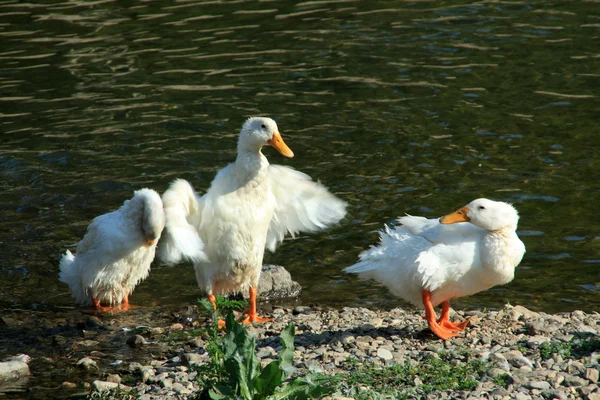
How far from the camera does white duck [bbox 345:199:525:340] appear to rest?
22.2 feet

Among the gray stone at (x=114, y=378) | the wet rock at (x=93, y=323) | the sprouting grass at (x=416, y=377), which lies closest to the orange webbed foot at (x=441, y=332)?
the sprouting grass at (x=416, y=377)

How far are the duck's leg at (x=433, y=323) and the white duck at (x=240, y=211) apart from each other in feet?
5.01

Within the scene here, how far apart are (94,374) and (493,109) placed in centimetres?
814

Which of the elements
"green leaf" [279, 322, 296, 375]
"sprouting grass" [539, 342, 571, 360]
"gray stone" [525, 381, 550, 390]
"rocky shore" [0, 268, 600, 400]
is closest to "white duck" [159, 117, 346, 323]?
"rocky shore" [0, 268, 600, 400]

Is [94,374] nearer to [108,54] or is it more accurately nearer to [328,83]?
[328,83]

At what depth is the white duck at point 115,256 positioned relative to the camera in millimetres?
8133

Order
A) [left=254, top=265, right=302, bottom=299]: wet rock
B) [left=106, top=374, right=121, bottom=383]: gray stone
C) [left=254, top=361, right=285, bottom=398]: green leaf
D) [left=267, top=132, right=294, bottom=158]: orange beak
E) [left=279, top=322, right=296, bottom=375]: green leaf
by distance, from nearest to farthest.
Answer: [left=254, top=361, right=285, bottom=398]: green leaf → [left=279, top=322, right=296, bottom=375]: green leaf → [left=106, top=374, right=121, bottom=383]: gray stone → [left=267, top=132, right=294, bottom=158]: orange beak → [left=254, top=265, right=302, bottom=299]: wet rock

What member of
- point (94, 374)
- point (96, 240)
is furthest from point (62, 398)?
point (96, 240)

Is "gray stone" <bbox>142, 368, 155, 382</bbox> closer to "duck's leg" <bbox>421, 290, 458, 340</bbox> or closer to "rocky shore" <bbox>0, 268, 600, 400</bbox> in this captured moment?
"rocky shore" <bbox>0, 268, 600, 400</bbox>

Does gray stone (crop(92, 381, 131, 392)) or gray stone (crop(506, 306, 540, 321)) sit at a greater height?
gray stone (crop(92, 381, 131, 392))

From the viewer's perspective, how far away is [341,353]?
6.38 metres

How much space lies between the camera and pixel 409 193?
10.5m

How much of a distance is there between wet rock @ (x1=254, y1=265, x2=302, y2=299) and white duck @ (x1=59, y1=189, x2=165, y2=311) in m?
1.19

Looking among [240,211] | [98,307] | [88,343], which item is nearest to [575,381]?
[240,211]
